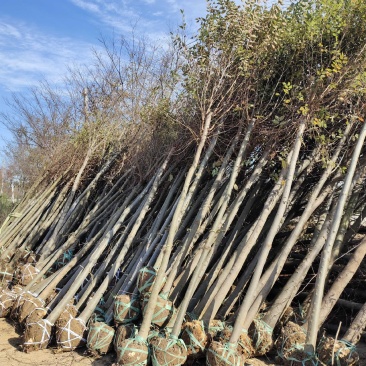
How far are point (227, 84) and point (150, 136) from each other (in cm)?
232

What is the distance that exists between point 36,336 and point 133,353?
1.27 meters

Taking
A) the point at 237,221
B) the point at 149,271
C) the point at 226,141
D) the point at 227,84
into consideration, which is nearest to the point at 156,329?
the point at 149,271

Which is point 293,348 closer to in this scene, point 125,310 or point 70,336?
point 125,310

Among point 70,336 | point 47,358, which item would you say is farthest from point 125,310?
point 47,358

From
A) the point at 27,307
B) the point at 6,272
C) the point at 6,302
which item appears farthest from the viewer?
the point at 6,272

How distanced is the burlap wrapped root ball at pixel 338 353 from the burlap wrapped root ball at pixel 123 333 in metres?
1.83

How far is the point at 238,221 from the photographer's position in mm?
5281

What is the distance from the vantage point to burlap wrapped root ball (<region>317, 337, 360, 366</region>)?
132 inches

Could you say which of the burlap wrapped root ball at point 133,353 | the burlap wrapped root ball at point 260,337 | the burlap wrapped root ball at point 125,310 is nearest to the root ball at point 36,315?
the burlap wrapped root ball at point 125,310

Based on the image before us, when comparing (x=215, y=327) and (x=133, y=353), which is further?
(x=215, y=327)

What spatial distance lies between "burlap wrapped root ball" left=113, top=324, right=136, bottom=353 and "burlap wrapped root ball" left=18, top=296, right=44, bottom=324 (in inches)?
48.0

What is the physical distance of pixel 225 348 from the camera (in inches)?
136

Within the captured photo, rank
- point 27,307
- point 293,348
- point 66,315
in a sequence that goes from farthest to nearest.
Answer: point 27,307 < point 66,315 < point 293,348

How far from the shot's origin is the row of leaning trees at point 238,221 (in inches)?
151
